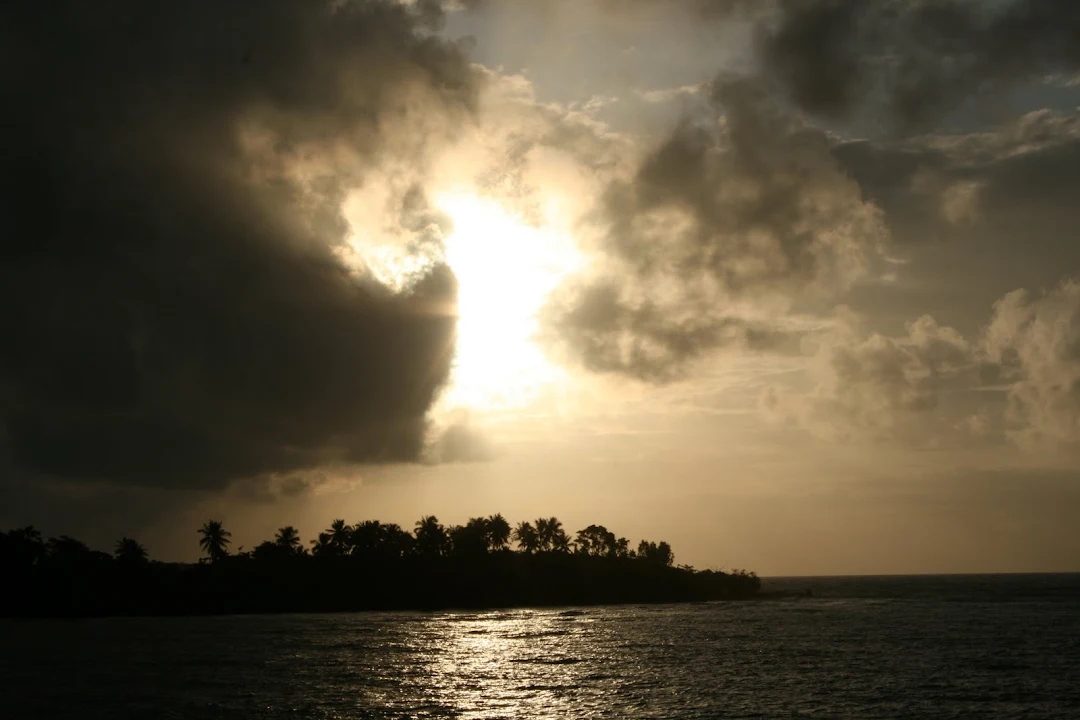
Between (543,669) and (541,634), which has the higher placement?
(541,634)

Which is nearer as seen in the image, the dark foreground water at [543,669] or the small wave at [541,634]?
the dark foreground water at [543,669]

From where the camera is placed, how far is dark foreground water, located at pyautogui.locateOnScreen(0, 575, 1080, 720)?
67.1m

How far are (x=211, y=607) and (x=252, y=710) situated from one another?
134m

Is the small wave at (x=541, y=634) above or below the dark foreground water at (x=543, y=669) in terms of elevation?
above

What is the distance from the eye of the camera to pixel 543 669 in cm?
8794

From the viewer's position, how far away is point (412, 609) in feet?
655

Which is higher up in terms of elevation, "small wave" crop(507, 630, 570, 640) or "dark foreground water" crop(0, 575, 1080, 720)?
"small wave" crop(507, 630, 570, 640)

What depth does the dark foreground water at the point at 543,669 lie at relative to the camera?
6706cm

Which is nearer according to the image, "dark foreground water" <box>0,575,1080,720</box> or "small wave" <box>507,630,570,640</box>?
"dark foreground water" <box>0,575,1080,720</box>

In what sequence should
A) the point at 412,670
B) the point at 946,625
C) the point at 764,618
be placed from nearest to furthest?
the point at 412,670 < the point at 946,625 < the point at 764,618

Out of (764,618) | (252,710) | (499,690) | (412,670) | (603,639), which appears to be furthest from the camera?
(764,618)

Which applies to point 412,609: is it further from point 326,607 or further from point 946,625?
point 946,625

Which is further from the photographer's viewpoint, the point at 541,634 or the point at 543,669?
the point at 541,634

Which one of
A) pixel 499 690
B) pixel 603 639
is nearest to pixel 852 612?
pixel 603 639
